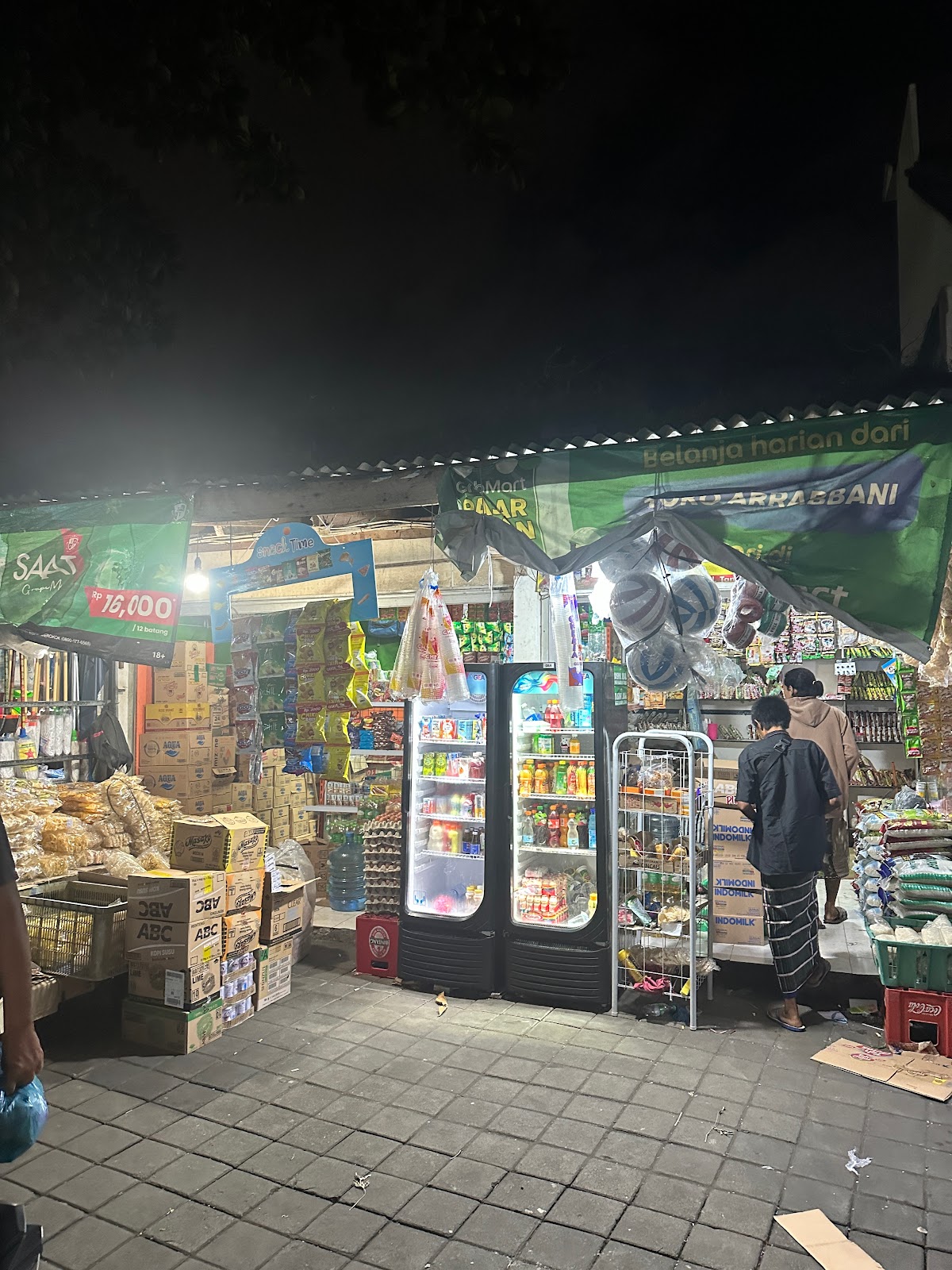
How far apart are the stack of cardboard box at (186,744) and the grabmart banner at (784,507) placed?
5.67 meters

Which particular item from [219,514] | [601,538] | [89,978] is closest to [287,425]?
[219,514]

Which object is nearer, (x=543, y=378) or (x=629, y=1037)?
(x=543, y=378)

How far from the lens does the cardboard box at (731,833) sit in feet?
21.1

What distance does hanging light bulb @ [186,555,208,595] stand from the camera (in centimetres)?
793

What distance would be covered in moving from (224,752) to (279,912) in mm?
3773

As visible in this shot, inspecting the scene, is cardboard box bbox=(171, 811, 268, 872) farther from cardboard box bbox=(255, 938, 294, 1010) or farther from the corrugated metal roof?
the corrugated metal roof

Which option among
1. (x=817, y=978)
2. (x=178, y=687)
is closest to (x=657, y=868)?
(x=817, y=978)

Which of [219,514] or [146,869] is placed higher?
[219,514]

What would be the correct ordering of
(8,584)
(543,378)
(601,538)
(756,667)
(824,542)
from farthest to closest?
(756,667) → (8,584) → (543,378) → (601,538) → (824,542)

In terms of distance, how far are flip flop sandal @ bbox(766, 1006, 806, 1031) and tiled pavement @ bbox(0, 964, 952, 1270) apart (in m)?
0.11

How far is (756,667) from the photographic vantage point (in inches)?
351

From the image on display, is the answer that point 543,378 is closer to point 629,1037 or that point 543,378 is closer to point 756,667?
point 629,1037

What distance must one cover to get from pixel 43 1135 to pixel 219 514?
3.56m

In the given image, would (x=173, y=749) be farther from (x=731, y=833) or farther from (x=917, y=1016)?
(x=917, y=1016)
